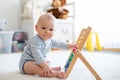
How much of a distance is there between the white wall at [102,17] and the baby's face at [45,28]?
1785mm

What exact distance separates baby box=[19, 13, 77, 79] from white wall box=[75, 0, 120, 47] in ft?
5.85

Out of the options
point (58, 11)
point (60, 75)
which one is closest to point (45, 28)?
point (60, 75)

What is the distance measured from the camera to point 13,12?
9.59 ft

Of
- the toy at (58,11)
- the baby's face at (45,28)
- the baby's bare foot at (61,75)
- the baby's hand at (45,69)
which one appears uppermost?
the toy at (58,11)

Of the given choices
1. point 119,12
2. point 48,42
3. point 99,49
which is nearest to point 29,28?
point 99,49

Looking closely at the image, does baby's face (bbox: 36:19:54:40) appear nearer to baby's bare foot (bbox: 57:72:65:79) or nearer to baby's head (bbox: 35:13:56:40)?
baby's head (bbox: 35:13:56:40)

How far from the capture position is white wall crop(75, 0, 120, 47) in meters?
2.80

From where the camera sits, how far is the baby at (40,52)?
Answer: 1.02 metres

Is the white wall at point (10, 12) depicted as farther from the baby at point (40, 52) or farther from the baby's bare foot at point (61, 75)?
the baby's bare foot at point (61, 75)

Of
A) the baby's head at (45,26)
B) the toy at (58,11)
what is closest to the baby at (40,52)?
the baby's head at (45,26)

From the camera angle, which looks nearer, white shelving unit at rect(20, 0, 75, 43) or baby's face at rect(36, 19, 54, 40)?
baby's face at rect(36, 19, 54, 40)

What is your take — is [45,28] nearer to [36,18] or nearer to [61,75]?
[61,75]

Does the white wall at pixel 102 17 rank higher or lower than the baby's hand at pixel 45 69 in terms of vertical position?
higher

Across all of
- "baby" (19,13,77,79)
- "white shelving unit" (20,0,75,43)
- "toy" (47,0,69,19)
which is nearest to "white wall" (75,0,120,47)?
"white shelving unit" (20,0,75,43)
